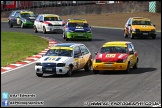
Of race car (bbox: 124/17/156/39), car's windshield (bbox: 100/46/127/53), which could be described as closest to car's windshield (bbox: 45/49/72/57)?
car's windshield (bbox: 100/46/127/53)

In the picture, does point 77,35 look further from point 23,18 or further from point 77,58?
point 77,58

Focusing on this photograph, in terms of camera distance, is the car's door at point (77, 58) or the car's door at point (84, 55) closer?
the car's door at point (77, 58)

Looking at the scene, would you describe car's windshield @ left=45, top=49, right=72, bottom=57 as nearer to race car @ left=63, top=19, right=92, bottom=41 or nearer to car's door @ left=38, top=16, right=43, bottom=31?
race car @ left=63, top=19, right=92, bottom=41

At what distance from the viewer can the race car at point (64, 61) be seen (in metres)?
19.9

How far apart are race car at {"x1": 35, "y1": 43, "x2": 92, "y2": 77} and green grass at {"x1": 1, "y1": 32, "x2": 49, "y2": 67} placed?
149 inches

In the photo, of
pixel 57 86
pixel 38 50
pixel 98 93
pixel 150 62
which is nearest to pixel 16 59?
pixel 38 50

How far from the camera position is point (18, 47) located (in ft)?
107

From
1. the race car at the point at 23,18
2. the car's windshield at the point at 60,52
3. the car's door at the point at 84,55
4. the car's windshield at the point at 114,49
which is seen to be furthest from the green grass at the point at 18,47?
the race car at the point at 23,18

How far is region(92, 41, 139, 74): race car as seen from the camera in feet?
68.1

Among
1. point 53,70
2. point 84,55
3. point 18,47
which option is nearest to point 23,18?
point 18,47

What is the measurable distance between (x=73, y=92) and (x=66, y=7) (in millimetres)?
58269

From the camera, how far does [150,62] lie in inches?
981

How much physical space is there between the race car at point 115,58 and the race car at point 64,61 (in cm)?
58

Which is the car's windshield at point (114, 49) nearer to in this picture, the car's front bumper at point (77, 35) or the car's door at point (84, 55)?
the car's door at point (84, 55)
